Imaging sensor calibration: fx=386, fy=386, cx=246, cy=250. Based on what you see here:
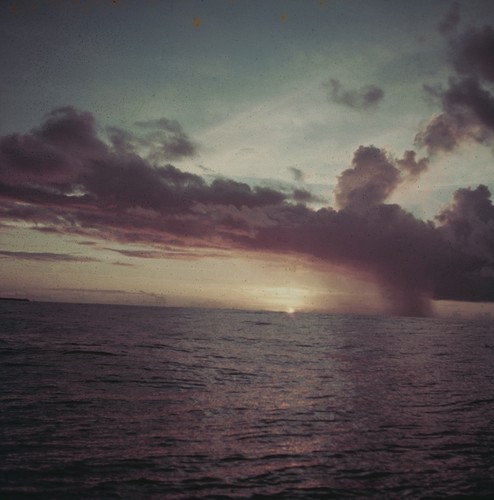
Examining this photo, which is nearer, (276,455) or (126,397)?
(276,455)

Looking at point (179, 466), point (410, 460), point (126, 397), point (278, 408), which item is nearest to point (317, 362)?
point (278, 408)

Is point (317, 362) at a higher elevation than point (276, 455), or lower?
lower

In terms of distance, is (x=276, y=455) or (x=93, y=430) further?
(x=93, y=430)

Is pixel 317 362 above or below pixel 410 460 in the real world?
below

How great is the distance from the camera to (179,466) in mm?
11828

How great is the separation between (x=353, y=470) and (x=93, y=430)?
9.79 meters

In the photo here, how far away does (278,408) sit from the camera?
19.6 metres

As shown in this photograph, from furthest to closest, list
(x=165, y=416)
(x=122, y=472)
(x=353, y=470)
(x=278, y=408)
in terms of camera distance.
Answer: (x=278, y=408) < (x=165, y=416) < (x=353, y=470) < (x=122, y=472)

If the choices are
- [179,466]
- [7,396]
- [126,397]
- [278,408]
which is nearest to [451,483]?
[179,466]

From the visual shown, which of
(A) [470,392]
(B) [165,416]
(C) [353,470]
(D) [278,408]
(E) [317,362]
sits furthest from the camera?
A: (E) [317,362]

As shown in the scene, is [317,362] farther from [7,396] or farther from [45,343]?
[45,343]

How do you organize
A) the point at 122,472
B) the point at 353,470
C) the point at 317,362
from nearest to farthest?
the point at 122,472 → the point at 353,470 → the point at 317,362

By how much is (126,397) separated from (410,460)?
14.5 m

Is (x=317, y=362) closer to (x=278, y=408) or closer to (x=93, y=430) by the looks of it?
(x=278, y=408)
